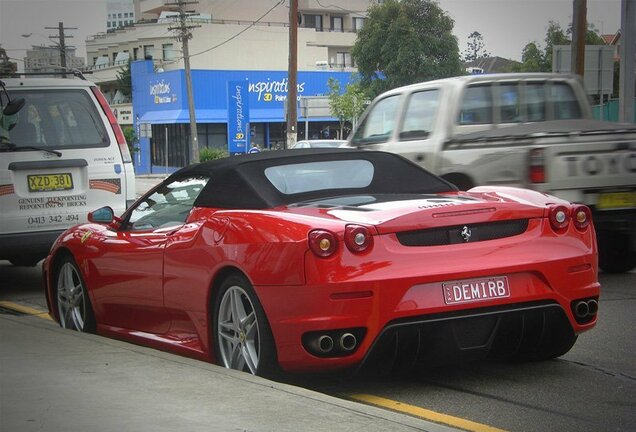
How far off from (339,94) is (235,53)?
1298 cm

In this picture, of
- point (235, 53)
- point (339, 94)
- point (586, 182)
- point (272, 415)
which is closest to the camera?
point (272, 415)

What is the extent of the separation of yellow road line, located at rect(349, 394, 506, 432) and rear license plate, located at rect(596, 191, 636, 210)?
16.8ft

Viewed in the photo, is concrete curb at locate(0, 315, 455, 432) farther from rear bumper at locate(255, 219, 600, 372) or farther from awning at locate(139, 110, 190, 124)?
awning at locate(139, 110, 190, 124)

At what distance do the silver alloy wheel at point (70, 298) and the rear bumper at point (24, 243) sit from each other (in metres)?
2.16

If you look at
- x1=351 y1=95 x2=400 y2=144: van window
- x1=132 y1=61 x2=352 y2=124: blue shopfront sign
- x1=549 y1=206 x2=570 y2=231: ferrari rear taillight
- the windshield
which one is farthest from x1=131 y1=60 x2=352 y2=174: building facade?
x1=549 y1=206 x2=570 y2=231: ferrari rear taillight

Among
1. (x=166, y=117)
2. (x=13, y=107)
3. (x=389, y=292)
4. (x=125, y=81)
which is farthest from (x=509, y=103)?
(x=125, y=81)

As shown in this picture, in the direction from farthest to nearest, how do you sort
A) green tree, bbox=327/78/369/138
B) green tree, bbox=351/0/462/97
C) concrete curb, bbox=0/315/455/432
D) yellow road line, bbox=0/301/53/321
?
green tree, bbox=351/0/462/97 → green tree, bbox=327/78/369/138 → yellow road line, bbox=0/301/53/321 → concrete curb, bbox=0/315/455/432

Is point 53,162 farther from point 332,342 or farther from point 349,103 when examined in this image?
point 349,103

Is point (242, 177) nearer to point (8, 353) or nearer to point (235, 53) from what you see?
point (8, 353)

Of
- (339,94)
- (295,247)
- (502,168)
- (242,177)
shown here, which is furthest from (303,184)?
(339,94)

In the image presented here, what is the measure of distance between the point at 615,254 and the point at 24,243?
19.5 feet

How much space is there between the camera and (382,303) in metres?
5.33

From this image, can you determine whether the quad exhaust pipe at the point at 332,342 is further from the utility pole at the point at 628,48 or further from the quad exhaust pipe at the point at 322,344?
the utility pole at the point at 628,48

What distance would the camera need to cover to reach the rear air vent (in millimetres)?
5520
